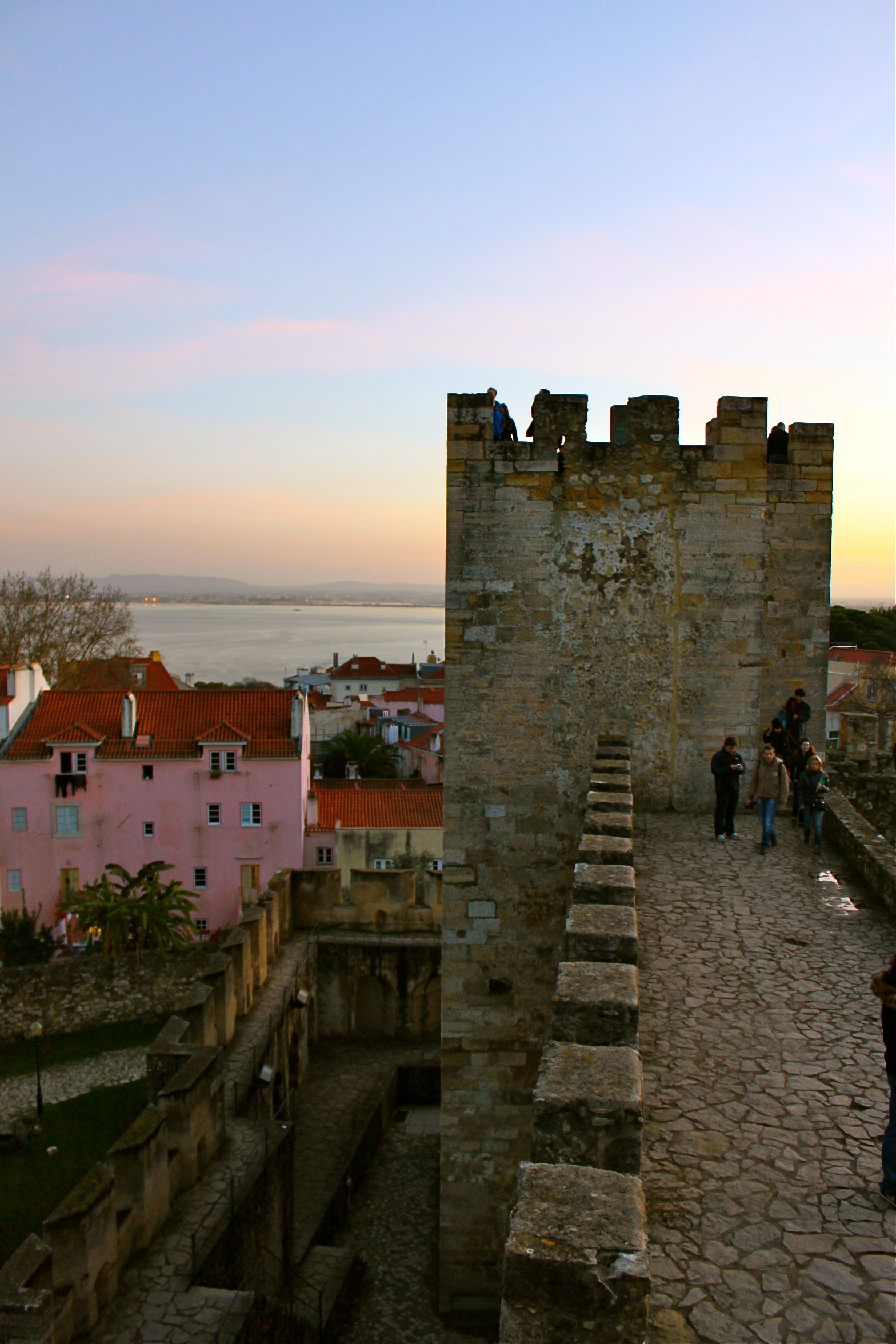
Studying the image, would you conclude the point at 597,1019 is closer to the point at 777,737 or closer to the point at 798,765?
the point at 798,765

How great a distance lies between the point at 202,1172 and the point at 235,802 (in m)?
17.3

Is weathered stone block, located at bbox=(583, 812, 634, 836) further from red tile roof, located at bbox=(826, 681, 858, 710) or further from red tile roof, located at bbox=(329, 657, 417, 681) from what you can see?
red tile roof, located at bbox=(329, 657, 417, 681)

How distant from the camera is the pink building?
27.7m

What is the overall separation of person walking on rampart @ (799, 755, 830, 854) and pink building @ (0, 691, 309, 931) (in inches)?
814

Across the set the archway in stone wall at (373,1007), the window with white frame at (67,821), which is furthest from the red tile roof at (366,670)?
the archway in stone wall at (373,1007)

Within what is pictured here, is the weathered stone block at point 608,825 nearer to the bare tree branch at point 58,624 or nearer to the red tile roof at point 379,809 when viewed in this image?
the red tile roof at point 379,809

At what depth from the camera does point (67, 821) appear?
27844mm

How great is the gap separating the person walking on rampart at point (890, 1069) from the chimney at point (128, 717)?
27.0m

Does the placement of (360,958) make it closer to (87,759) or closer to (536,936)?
(536,936)

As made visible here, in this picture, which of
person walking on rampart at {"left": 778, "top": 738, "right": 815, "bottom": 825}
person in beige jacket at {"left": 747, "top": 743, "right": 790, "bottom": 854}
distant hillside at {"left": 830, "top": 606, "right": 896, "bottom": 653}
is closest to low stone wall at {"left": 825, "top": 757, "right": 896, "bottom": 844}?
person walking on rampart at {"left": 778, "top": 738, "right": 815, "bottom": 825}

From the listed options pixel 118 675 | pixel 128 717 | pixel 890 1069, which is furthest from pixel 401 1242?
pixel 118 675

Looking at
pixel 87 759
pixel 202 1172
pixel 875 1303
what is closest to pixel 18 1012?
pixel 202 1172

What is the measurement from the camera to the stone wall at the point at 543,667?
9.50 metres

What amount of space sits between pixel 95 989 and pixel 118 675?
35706 mm
